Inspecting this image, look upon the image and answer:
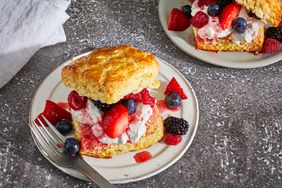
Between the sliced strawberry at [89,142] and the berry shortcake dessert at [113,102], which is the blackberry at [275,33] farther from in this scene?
the sliced strawberry at [89,142]

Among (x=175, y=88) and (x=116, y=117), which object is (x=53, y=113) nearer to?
(x=116, y=117)

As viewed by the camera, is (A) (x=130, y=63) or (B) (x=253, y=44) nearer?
(A) (x=130, y=63)

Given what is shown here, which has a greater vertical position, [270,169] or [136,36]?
[136,36]

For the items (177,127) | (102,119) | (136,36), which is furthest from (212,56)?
(102,119)

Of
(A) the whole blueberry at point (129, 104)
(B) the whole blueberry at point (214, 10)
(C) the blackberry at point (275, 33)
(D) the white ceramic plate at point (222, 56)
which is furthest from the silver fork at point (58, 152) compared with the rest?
(C) the blackberry at point (275, 33)

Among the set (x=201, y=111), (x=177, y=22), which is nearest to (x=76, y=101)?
(x=201, y=111)

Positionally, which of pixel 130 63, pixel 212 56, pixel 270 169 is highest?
pixel 130 63

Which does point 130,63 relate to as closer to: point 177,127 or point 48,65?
point 177,127

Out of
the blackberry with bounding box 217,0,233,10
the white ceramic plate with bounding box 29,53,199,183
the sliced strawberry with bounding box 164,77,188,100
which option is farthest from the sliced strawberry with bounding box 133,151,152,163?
the blackberry with bounding box 217,0,233,10
